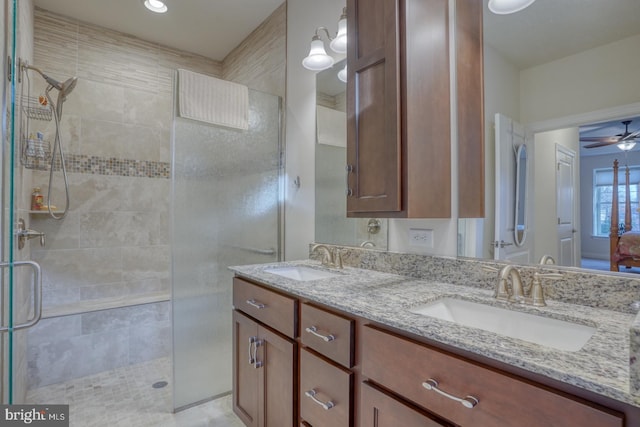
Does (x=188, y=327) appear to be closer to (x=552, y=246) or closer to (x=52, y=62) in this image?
(x=552, y=246)

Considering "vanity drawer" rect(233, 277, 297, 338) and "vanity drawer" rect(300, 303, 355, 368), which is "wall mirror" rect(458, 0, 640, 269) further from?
"vanity drawer" rect(233, 277, 297, 338)

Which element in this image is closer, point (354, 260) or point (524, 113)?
point (524, 113)

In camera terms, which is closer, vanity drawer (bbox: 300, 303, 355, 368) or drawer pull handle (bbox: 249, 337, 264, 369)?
vanity drawer (bbox: 300, 303, 355, 368)

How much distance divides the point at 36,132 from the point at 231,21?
1713mm

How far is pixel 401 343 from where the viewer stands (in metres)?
0.85

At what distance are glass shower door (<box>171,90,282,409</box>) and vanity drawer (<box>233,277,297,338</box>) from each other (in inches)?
17.0

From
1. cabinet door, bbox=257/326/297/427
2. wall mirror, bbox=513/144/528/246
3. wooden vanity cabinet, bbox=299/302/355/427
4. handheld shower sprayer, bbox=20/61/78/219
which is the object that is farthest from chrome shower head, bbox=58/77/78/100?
wall mirror, bbox=513/144/528/246

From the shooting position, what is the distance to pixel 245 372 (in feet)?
5.33

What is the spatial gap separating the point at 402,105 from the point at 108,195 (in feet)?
8.68

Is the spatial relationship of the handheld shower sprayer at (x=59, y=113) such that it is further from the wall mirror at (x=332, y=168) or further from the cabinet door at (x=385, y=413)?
the cabinet door at (x=385, y=413)

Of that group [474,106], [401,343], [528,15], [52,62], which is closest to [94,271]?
[52,62]

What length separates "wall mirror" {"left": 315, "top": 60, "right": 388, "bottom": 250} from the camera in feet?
6.23

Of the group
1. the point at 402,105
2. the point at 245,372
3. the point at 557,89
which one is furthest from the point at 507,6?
the point at 245,372

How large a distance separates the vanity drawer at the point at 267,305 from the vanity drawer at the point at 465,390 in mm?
412
